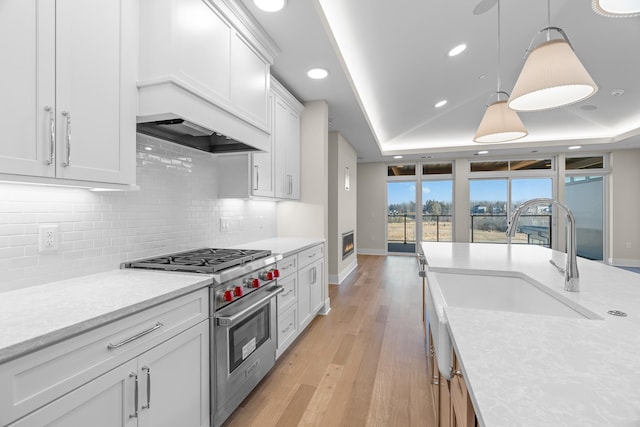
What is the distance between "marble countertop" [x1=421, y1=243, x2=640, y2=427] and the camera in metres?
0.48

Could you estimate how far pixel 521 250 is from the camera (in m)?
2.42

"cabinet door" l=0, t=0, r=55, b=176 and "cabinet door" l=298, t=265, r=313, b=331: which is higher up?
"cabinet door" l=0, t=0, r=55, b=176

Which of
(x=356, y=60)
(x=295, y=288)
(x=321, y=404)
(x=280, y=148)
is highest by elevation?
(x=356, y=60)

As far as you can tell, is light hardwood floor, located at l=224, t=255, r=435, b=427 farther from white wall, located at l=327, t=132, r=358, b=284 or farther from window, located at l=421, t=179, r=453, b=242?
window, located at l=421, t=179, r=453, b=242

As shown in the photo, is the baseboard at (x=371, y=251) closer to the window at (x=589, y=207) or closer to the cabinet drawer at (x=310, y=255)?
the window at (x=589, y=207)

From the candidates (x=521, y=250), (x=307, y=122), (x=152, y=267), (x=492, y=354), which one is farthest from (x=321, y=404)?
(x=307, y=122)

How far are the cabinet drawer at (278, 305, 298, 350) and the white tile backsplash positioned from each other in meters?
0.83

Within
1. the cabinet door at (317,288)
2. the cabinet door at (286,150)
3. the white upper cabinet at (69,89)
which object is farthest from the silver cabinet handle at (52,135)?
the cabinet door at (317,288)

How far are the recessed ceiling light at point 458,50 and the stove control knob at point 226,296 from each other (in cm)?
351

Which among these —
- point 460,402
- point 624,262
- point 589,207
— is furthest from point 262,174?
point 624,262

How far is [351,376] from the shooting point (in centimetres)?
229

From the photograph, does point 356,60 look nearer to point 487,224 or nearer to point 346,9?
point 346,9

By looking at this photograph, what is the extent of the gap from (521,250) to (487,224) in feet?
19.1

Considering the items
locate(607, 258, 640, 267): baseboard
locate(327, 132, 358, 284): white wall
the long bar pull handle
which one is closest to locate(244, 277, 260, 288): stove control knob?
the long bar pull handle
